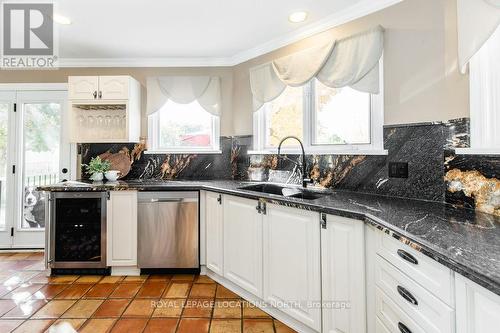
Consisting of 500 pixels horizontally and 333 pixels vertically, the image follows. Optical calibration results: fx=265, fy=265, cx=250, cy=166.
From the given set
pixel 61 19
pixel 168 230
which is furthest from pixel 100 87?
pixel 168 230

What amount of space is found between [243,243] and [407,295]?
1309 millimetres

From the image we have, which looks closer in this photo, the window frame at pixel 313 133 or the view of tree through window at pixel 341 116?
the window frame at pixel 313 133

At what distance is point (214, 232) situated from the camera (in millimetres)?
2525

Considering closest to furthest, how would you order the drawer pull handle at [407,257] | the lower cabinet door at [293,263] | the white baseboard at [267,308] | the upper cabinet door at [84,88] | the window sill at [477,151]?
the drawer pull handle at [407,257] → the window sill at [477,151] → the lower cabinet door at [293,263] → the white baseboard at [267,308] → the upper cabinet door at [84,88]

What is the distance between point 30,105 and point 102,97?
4.00 feet

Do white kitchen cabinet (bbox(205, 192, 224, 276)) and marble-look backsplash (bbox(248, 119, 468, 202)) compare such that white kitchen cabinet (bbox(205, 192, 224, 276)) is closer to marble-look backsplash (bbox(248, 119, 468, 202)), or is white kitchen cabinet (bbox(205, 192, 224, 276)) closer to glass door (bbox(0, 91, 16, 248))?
marble-look backsplash (bbox(248, 119, 468, 202))

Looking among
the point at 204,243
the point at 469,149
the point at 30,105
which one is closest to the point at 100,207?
the point at 204,243

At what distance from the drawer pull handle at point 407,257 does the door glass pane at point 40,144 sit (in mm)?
3843

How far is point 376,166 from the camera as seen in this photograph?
6.67ft

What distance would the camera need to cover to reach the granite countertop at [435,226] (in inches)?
31.3

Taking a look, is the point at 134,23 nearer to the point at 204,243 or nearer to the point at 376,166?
the point at 204,243

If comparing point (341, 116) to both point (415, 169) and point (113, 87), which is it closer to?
point (415, 169)

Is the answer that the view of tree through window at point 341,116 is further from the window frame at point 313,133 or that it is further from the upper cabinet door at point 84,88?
the upper cabinet door at point 84,88

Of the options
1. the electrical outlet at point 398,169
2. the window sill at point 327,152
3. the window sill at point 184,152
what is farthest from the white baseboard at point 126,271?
the electrical outlet at point 398,169
